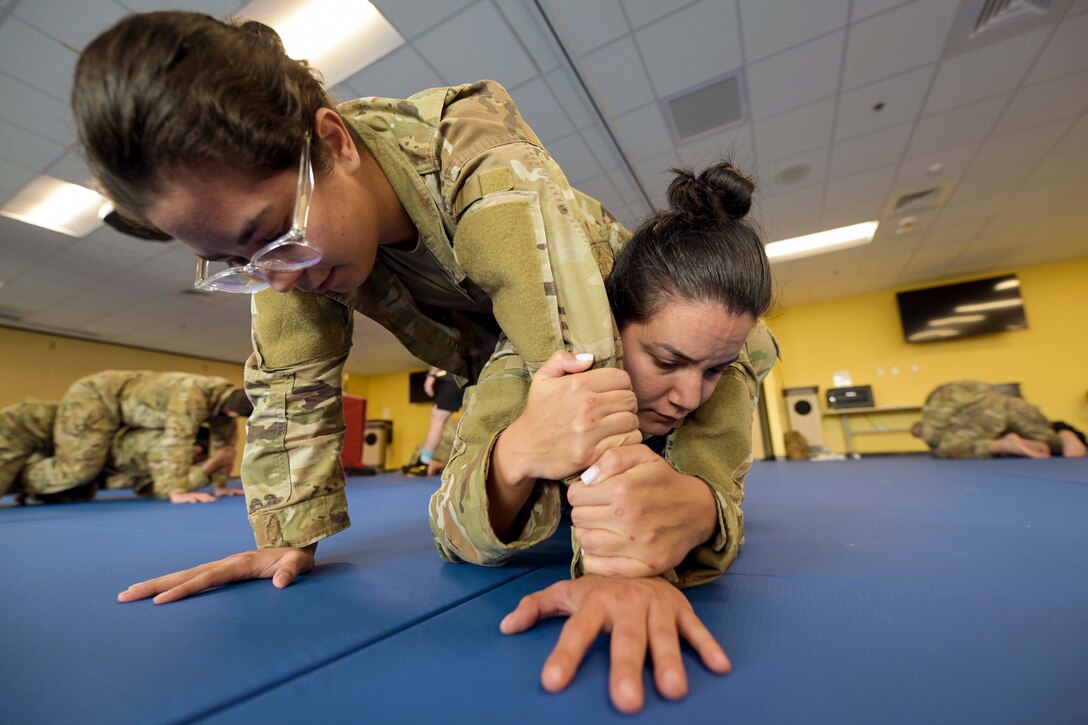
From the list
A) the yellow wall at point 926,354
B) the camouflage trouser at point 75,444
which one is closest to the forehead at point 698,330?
the camouflage trouser at point 75,444

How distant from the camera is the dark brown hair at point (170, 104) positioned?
504mm

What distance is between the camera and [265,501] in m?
0.87

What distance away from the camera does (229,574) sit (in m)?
0.76

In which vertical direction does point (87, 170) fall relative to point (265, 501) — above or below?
above

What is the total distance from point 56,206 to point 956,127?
6.45 m

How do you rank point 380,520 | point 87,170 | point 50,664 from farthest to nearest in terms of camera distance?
point 380,520
point 87,170
point 50,664

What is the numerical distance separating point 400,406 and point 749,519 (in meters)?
9.89

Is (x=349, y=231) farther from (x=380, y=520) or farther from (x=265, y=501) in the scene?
(x=380, y=520)

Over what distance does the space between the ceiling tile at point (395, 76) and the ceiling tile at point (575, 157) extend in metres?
0.90

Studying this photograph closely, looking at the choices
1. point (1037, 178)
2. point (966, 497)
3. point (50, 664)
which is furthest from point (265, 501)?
point (1037, 178)

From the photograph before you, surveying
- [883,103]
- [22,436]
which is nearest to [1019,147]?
[883,103]

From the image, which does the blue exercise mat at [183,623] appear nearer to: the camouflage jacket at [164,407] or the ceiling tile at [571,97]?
the camouflage jacket at [164,407]

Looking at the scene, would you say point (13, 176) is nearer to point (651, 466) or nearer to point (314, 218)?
point (314, 218)

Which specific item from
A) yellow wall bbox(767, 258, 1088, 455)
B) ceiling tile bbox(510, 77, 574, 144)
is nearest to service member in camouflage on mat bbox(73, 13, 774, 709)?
ceiling tile bbox(510, 77, 574, 144)
